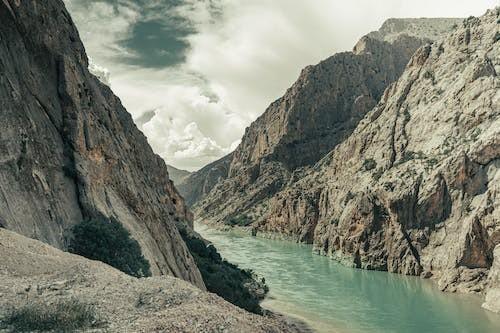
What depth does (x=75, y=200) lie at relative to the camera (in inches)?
1186

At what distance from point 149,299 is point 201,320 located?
8.62 ft

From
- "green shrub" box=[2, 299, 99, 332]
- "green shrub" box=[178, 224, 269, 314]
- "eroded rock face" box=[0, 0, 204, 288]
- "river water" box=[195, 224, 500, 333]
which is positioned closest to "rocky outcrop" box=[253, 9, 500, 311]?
"river water" box=[195, 224, 500, 333]

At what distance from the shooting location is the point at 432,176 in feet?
254

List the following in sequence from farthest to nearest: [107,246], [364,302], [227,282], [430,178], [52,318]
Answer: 1. [430,178]
2. [364,302]
3. [227,282]
4. [107,246]
5. [52,318]

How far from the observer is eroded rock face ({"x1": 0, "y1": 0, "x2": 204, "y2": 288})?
25.5m

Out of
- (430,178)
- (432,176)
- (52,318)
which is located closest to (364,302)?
(430,178)

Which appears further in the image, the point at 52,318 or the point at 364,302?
the point at 364,302

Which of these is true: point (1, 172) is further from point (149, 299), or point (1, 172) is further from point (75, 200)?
point (149, 299)

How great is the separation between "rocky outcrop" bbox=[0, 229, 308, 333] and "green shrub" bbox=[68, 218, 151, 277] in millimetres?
8426

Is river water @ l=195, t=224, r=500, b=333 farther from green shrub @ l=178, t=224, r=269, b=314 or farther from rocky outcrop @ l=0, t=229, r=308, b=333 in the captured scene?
rocky outcrop @ l=0, t=229, r=308, b=333

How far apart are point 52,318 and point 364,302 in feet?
163

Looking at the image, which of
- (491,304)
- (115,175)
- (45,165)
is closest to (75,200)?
(45,165)

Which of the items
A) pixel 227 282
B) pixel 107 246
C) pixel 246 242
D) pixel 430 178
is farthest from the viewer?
pixel 246 242

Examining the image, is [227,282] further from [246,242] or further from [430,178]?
[246,242]
